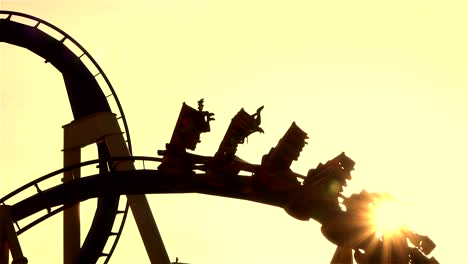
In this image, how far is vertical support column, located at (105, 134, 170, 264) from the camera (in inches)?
643

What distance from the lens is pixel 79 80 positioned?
20.1 m

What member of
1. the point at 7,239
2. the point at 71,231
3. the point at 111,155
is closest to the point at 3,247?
the point at 7,239

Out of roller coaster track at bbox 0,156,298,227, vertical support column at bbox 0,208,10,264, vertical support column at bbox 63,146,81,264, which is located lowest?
roller coaster track at bbox 0,156,298,227

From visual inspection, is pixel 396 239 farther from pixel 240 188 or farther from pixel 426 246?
pixel 240 188

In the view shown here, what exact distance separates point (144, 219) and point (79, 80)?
4533 millimetres

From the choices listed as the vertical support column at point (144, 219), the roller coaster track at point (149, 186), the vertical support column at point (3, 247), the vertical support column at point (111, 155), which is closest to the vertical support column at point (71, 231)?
the vertical support column at point (111, 155)

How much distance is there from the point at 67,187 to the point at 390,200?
5.09 m

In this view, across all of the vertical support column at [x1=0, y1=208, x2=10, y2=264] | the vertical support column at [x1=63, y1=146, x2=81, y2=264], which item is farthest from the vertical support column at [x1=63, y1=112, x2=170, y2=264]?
the vertical support column at [x1=0, y1=208, x2=10, y2=264]

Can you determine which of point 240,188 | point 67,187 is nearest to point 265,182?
point 240,188

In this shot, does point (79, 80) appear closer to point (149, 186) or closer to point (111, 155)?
point (111, 155)

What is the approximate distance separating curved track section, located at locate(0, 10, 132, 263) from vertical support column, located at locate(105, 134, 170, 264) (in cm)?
103

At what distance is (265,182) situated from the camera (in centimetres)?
1157

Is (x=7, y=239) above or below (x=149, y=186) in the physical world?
above

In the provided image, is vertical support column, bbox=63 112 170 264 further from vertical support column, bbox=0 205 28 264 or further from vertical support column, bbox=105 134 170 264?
vertical support column, bbox=0 205 28 264
